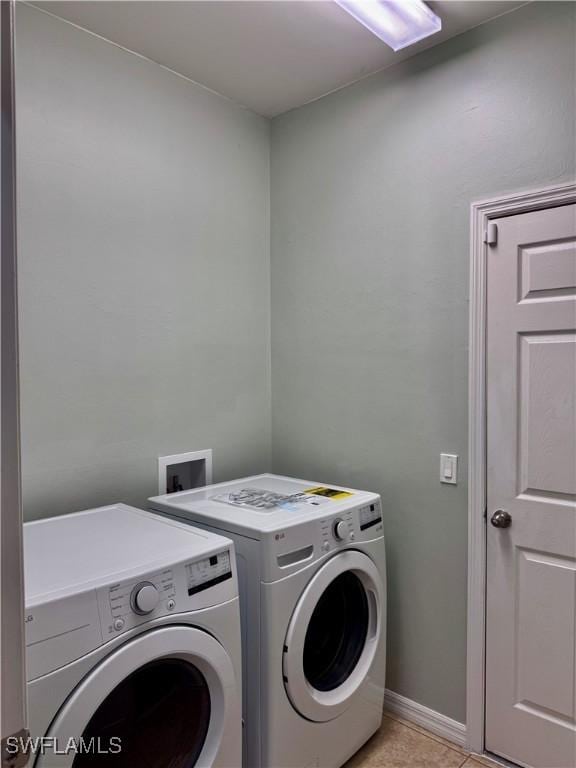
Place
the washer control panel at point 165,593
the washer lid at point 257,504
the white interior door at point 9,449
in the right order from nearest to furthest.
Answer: the white interior door at point 9,449 → the washer control panel at point 165,593 → the washer lid at point 257,504

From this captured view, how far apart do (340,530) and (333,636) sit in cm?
46

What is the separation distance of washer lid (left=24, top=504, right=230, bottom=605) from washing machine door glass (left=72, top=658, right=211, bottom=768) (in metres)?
0.24

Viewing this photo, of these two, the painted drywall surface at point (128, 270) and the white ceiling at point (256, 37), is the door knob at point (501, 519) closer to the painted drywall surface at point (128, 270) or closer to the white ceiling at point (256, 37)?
the painted drywall surface at point (128, 270)

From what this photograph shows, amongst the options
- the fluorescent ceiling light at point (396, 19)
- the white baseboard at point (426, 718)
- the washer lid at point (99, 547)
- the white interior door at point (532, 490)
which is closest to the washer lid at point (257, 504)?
the washer lid at point (99, 547)

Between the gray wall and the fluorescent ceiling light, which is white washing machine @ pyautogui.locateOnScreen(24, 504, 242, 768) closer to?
the gray wall

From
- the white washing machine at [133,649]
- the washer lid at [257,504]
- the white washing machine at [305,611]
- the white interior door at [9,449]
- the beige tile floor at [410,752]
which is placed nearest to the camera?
the white interior door at [9,449]

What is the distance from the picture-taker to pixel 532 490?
5.89 ft

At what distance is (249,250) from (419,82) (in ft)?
3.35

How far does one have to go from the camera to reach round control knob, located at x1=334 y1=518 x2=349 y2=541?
1.74 metres

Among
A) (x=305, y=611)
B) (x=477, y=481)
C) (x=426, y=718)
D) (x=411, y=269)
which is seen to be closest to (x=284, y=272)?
(x=411, y=269)

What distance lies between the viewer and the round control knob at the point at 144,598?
117 centimetres

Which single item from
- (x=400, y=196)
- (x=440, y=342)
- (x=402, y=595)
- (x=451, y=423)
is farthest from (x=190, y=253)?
(x=402, y=595)

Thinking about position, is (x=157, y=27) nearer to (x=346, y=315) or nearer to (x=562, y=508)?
(x=346, y=315)

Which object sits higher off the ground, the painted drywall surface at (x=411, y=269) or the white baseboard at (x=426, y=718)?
the painted drywall surface at (x=411, y=269)
